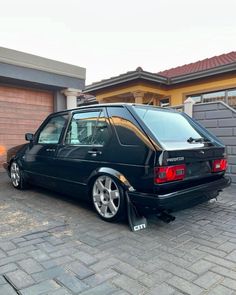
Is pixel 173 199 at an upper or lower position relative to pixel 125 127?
lower

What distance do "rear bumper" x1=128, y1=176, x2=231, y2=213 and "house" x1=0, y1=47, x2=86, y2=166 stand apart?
5805 mm

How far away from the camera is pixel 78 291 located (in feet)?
6.51

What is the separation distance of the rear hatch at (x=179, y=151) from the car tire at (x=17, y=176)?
118 inches

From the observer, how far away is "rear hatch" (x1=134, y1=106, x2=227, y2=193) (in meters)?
2.90

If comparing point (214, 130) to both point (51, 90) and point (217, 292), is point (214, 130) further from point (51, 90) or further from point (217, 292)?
point (51, 90)

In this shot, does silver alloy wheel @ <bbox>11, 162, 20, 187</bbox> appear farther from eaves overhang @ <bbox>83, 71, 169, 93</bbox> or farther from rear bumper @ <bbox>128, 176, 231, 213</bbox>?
eaves overhang @ <bbox>83, 71, 169, 93</bbox>

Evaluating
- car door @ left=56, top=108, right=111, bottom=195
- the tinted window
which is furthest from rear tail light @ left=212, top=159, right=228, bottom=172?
car door @ left=56, top=108, right=111, bottom=195

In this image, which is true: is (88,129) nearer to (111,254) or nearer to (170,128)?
(170,128)

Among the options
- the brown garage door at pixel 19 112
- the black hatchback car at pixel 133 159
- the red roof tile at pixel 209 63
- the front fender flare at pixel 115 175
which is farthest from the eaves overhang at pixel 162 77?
the front fender flare at pixel 115 175

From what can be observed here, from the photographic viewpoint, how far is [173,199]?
114 inches

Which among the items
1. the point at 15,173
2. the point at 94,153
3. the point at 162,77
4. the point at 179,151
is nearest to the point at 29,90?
the point at 15,173

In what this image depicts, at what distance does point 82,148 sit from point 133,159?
1022mm

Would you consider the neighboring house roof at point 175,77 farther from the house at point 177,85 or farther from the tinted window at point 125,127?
the tinted window at point 125,127

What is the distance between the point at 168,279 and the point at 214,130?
176 inches
